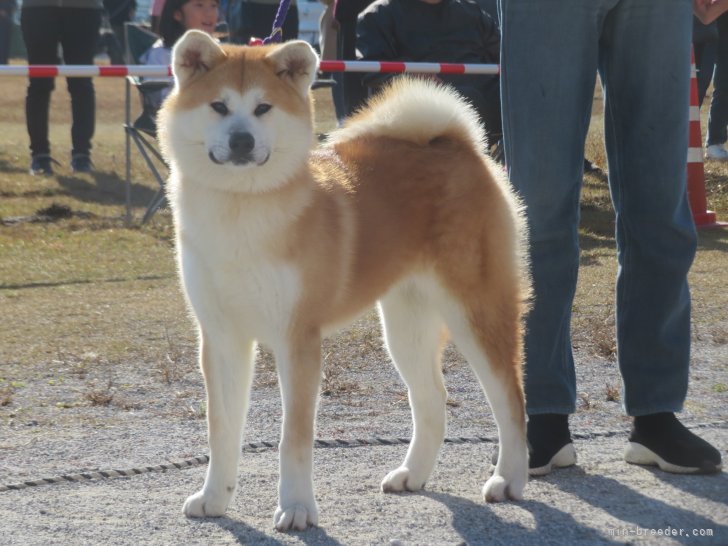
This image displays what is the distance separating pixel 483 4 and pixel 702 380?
5816 millimetres

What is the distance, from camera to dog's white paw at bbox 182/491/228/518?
125 inches

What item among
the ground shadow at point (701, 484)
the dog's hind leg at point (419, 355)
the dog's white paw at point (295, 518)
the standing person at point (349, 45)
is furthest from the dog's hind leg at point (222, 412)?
the standing person at point (349, 45)

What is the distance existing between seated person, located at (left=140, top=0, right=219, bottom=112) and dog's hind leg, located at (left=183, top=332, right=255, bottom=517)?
5.83m

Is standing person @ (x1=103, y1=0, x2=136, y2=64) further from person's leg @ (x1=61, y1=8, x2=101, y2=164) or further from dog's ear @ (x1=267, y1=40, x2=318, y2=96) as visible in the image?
dog's ear @ (x1=267, y1=40, x2=318, y2=96)

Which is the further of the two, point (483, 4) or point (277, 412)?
point (483, 4)

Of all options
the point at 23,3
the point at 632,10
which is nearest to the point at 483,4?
the point at 23,3

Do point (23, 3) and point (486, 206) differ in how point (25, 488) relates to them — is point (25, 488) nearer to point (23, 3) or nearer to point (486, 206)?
point (486, 206)

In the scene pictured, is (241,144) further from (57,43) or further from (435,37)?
(57,43)

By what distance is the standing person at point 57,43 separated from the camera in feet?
32.3

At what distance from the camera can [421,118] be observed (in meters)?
3.66

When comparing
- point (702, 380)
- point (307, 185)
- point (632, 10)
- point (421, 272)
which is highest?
point (632, 10)

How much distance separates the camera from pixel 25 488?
3.43 meters

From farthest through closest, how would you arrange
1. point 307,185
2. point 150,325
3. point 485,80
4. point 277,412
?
point 485,80 < point 150,325 < point 277,412 < point 307,185

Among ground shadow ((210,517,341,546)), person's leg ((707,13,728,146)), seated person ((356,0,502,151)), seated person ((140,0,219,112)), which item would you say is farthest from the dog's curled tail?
person's leg ((707,13,728,146))
